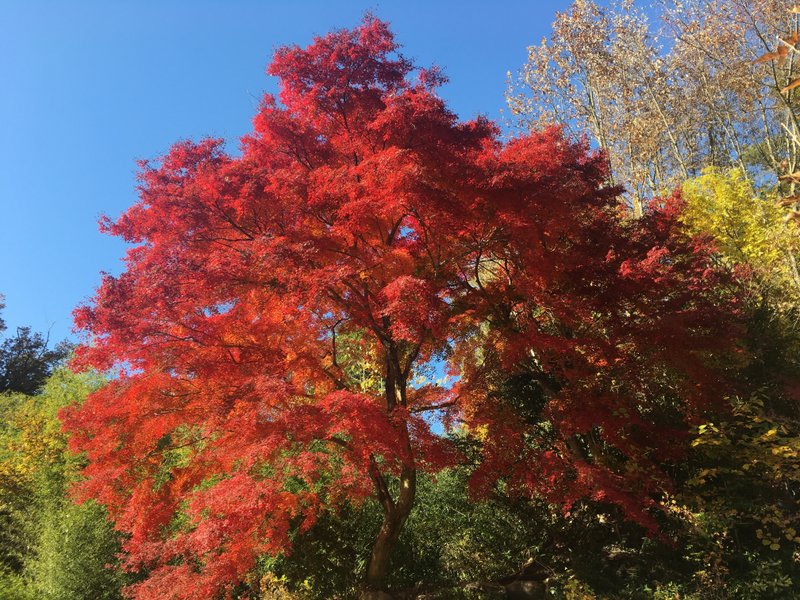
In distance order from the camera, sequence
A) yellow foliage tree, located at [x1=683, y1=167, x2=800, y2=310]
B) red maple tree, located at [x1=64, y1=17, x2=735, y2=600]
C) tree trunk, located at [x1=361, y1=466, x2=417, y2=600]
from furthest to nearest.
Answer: yellow foliage tree, located at [x1=683, y1=167, x2=800, y2=310] → tree trunk, located at [x1=361, y1=466, x2=417, y2=600] → red maple tree, located at [x1=64, y1=17, x2=735, y2=600]

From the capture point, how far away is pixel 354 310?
324 inches

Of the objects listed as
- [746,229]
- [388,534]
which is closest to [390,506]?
[388,534]

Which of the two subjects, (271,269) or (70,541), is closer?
(271,269)

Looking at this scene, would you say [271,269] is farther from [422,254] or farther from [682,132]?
[682,132]

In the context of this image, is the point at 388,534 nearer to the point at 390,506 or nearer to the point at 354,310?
the point at 390,506

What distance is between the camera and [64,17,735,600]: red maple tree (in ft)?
23.4

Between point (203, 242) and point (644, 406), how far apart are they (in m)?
8.52

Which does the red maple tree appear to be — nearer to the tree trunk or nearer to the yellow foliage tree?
the tree trunk

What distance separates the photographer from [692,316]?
7961 mm

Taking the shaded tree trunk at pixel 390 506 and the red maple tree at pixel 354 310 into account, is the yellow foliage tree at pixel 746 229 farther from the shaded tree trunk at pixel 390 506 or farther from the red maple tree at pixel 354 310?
the shaded tree trunk at pixel 390 506

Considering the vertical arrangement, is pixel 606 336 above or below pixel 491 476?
above

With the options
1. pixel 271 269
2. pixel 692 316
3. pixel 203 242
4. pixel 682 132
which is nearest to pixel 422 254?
pixel 271 269

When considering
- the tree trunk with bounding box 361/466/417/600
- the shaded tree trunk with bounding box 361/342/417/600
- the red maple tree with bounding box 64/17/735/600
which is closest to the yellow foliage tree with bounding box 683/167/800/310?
the red maple tree with bounding box 64/17/735/600

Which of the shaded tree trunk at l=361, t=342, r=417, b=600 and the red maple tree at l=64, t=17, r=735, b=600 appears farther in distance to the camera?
the shaded tree trunk at l=361, t=342, r=417, b=600
